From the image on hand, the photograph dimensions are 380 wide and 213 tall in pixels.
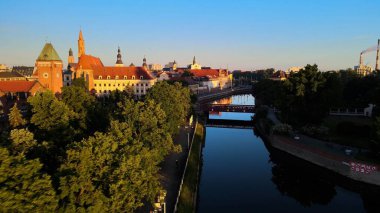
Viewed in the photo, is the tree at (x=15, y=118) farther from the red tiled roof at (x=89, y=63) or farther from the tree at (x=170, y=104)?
the red tiled roof at (x=89, y=63)

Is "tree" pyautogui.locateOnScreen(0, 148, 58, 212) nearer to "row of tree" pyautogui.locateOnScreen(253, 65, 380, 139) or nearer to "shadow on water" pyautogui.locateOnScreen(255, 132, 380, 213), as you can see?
"shadow on water" pyautogui.locateOnScreen(255, 132, 380, 213)

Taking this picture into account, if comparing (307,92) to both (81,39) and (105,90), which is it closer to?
(105,90)

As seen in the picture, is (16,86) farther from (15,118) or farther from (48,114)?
(48,114)

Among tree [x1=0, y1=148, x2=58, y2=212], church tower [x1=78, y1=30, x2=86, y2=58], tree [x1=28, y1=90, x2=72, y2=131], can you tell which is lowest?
tree [x1=0, y1=148, x2=58, y2=212]

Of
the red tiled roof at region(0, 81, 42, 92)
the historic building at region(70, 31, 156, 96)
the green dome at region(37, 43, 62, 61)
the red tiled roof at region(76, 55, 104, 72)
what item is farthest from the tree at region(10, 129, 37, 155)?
the historic building at region(70, 31, 156, 96)

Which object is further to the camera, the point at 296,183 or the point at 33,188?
the point at 296,183

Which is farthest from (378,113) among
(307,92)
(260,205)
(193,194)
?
(193,194)

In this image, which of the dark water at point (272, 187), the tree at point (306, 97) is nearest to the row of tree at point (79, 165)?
the dark water at point (272, 187)
